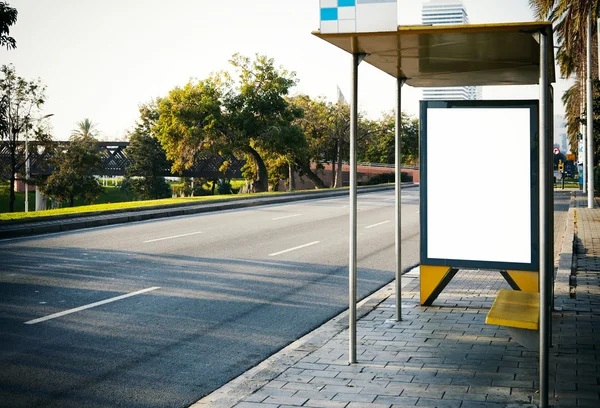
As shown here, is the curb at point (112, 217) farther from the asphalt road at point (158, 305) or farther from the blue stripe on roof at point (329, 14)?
the blue stripe on roof at point (329, 14)

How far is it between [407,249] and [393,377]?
362 inches

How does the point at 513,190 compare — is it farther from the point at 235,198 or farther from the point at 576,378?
the point at 235,198

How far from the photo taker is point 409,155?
7775 cm

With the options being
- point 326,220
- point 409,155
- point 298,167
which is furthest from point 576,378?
point 409,155

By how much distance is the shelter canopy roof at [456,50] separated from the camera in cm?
519

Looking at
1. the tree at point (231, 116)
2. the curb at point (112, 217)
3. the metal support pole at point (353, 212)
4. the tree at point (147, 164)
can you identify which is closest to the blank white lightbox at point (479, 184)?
the metal support pole at point (353, 212)

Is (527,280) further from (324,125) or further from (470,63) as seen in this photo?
(324,125)

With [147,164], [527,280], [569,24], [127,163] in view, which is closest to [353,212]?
[527,280]

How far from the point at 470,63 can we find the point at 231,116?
116 ft

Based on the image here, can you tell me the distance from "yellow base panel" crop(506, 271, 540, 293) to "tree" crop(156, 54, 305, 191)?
33.5 m

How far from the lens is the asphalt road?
5.74 metres

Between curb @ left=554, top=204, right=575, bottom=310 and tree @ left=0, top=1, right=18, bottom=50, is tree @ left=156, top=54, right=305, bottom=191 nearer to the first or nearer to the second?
tree @ left=0, top=1, right=18, bottom=50

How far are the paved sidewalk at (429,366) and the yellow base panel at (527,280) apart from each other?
0.42 metres

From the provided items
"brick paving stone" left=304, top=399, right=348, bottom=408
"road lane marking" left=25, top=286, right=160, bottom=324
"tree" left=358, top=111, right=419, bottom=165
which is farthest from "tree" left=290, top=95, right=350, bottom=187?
"brick paving stone" left=304, top=399, right=348, bottom=408
